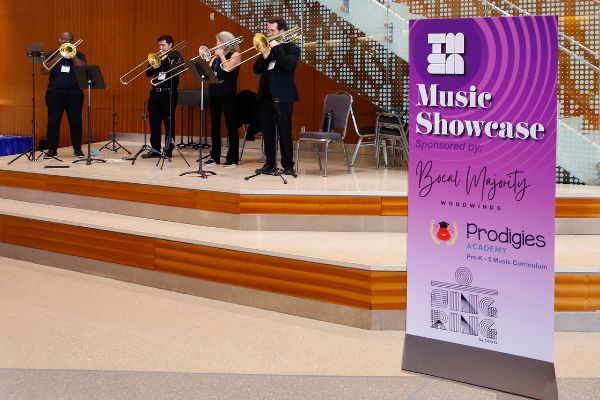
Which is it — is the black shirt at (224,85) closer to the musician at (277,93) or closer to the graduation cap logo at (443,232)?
the musician at (277,93)

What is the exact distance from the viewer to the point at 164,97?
7.98m

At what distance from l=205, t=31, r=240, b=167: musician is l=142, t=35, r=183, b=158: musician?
492 mm

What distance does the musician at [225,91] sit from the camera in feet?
22.2

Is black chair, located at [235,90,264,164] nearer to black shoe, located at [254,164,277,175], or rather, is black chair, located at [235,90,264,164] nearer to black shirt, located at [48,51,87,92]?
black shoe, located at [254,164,277,175]

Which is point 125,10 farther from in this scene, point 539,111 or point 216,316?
point 539,111

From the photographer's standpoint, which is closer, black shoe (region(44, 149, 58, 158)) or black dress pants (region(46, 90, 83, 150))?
black shoe (region(44, 149, 58, 158))

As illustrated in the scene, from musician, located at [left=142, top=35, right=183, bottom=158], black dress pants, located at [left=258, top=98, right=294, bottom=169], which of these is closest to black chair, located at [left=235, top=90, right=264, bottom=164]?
musician, located at [left=142, top=35, right=183, bottom=158]

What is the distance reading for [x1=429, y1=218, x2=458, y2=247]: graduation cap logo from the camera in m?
2.48

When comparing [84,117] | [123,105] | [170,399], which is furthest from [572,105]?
[84,117]

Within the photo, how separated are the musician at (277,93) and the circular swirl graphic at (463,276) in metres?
3.78

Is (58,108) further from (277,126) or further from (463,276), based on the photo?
(463,276)

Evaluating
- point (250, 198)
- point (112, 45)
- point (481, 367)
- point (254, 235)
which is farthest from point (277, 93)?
point (112, 45)

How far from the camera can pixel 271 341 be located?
149 inches

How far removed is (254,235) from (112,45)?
6.62 metres
